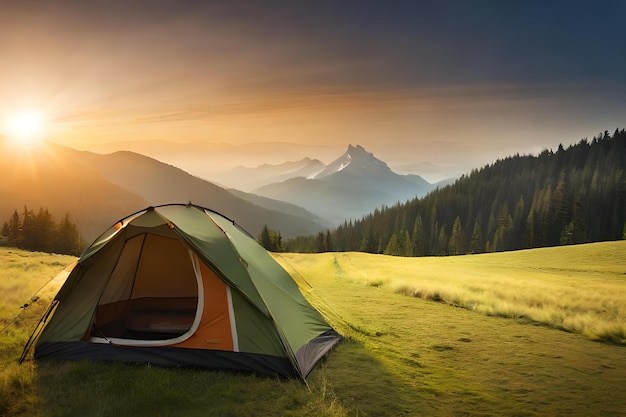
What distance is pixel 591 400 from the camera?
7555mm

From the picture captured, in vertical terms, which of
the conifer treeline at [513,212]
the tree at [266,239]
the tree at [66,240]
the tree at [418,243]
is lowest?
the tree at [66,240]

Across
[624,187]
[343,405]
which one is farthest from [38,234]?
[624,187]

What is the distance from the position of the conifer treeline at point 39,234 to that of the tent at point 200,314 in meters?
73.2

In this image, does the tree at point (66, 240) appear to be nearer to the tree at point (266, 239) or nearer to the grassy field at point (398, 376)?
the tree at point (266, 239)

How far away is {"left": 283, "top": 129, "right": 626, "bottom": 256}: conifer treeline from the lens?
103812 mm

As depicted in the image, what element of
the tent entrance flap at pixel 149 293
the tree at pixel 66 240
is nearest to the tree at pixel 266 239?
the tree at pixel 66 240

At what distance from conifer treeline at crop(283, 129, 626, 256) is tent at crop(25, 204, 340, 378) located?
98.5 meters

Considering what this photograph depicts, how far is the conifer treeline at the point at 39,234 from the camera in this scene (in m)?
71.8

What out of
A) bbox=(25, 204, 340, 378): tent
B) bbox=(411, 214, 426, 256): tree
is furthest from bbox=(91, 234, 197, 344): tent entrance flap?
bbox=(411, 214, 426, 256): tree

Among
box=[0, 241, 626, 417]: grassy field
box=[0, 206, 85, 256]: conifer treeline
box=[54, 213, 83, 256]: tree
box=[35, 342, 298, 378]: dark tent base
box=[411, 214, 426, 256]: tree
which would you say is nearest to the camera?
box=[0, 241, 626, 417]: grassy field

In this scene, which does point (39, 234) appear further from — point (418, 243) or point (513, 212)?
point (513, 212)

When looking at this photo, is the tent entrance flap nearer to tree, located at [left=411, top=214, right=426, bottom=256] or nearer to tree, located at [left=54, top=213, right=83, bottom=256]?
tree, located at [left=54, top=213, right=83, bottom=256]

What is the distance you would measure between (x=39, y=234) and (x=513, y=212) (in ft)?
438

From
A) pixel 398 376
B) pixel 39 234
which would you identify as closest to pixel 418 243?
pixel 39 234
